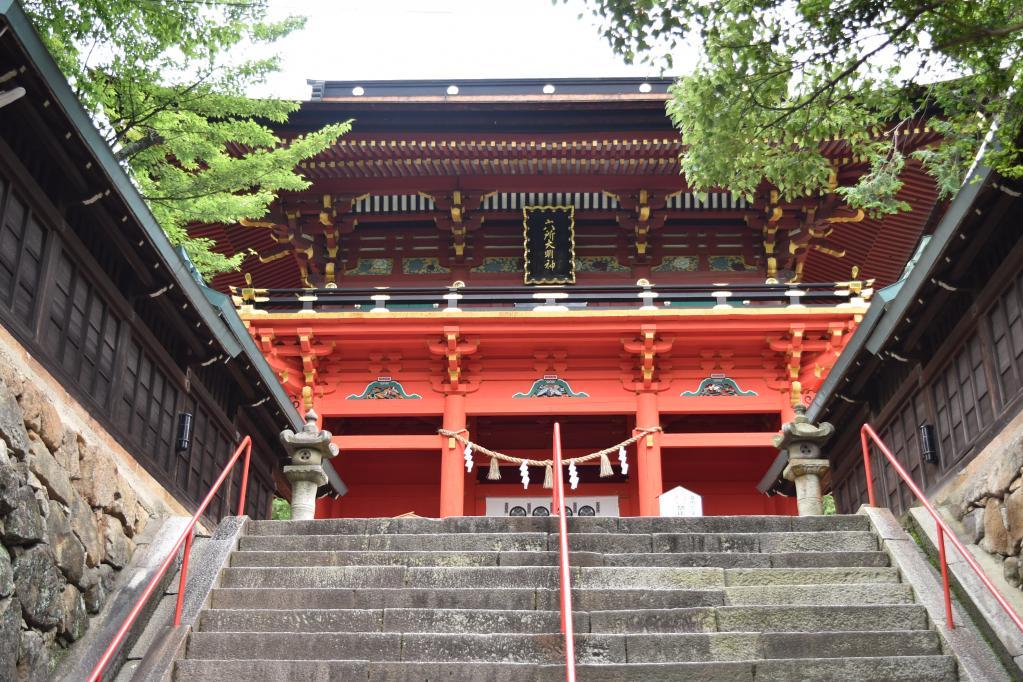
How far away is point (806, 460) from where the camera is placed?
448 inches

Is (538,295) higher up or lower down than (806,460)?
higher up

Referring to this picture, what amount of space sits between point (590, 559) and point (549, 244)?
1257 cm

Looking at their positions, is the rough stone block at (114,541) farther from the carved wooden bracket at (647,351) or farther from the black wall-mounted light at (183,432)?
the carved wooden bracket at (647,351)

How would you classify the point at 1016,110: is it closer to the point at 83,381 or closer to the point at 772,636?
the point at 772,636

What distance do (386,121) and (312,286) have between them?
11.3ft

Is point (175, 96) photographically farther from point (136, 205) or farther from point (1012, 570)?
point (1012, 570)

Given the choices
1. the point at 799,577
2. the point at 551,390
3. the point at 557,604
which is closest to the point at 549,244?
the point at 551,390

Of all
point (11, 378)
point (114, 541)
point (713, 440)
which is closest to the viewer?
point (11, 378)

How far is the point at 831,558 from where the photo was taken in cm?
867

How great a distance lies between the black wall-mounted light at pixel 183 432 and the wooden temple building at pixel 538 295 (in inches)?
290

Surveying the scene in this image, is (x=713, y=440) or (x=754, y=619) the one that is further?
(x=713, y=440)

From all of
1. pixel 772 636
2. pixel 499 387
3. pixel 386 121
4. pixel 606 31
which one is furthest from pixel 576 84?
pixel 772 636

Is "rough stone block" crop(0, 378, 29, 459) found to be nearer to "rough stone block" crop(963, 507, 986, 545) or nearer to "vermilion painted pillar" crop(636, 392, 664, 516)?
"rough stone block" crop(963, 507, 986, 545)

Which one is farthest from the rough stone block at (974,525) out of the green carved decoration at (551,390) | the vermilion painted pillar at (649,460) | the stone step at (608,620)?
the green carved decoration at (551,390)
